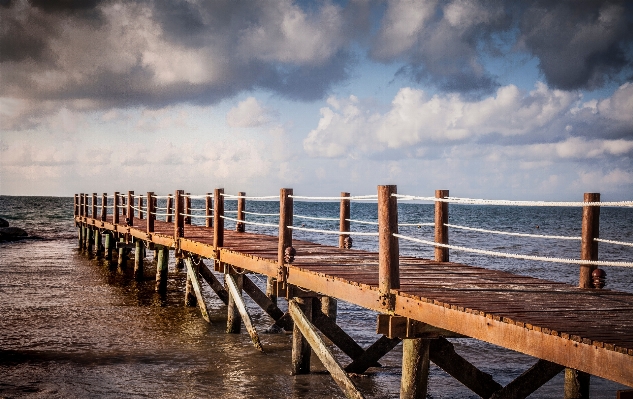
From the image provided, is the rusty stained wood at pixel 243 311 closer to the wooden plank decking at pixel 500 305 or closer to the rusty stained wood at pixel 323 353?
the wooden plank decking at pixel 500 305

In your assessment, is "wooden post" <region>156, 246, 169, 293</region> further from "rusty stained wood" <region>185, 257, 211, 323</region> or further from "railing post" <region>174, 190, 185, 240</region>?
"railing post" <region>174, 190, 185, 240</region>

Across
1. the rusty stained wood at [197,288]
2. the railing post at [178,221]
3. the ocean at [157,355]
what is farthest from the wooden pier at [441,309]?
the railing post at [178,221]

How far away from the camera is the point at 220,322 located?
13.4 m

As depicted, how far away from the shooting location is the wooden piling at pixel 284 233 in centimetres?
902

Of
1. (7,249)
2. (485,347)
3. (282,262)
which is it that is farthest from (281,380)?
(7,249)

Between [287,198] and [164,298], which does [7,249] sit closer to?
[164,298]

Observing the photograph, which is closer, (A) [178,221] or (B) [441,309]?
(B) [441,309]

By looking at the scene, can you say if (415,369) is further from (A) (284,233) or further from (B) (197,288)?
(B) (197,288)

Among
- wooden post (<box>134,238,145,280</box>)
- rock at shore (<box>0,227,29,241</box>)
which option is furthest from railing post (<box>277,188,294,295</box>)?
rock at shore (<box>0,227,29,241</box>)

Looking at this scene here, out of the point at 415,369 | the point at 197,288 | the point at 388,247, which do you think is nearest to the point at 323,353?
the point at 415,369

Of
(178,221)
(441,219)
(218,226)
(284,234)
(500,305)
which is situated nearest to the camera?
(500,305)

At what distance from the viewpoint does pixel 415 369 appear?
6.45 metres

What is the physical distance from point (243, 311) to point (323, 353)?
359 cm

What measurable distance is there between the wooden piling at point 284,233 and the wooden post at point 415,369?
283cm
